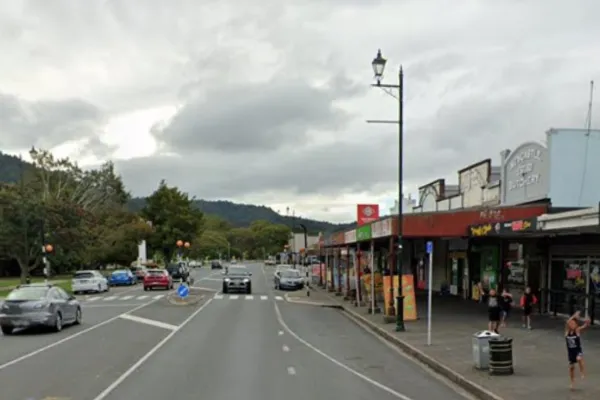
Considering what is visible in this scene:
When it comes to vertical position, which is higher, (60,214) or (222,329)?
(60,214)

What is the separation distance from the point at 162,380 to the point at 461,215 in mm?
16215

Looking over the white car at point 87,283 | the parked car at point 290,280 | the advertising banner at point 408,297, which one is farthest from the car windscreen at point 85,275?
the advertising banner at point 408,297

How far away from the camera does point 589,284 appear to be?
23969 millimetres

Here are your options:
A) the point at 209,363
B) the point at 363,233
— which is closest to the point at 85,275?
the point at 363,233

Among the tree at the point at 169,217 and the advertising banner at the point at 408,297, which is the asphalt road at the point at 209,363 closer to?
the advertising banner at the point at 408,297

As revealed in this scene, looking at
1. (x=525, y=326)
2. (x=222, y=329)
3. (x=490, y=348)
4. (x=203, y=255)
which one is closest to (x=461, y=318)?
(x=525, y=326)

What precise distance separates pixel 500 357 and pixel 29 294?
50.5 feet

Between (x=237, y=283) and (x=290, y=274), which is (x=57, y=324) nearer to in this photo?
(x=237, y=283)

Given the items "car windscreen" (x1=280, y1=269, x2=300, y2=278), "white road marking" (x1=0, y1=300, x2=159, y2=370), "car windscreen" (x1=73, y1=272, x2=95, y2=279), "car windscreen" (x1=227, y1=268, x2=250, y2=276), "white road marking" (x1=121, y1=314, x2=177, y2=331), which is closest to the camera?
"white road marking" (x1=0, y1=300, x2=159, y2=370)

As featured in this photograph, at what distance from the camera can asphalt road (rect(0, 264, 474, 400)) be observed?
12047 millimetres

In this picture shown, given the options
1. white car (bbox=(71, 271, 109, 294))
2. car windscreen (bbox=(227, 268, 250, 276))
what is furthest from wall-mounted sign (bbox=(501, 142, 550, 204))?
white car (bbox=(71, 271, 109, 294))

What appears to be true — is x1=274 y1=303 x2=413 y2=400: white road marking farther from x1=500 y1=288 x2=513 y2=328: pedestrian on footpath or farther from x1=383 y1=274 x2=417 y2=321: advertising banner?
x1=500 y1=288 x2=513 y2=328: pedestrian on footpath

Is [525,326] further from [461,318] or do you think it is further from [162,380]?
[162,380]

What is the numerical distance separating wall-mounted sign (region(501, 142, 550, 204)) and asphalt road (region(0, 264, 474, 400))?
28.8ft
